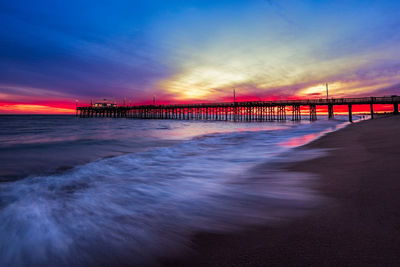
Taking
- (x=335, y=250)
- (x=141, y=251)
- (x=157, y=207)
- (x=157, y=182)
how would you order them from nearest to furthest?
(x=335, y=250) → (x=141, y=251) → (x=157, y=207) → (x=157, y=182)

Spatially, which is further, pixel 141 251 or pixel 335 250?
pixel 141 251

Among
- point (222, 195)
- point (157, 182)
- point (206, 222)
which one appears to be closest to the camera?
point (206, 222)

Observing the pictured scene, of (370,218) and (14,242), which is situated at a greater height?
→ (370,218)

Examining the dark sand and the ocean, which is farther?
the ocean

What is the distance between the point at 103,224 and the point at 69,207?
963mm


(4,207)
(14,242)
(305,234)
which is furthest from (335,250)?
(4,207)

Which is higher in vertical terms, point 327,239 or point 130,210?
point 327,239

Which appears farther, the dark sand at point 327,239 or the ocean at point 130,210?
the ocean at point 130,210

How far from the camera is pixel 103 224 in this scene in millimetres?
2262

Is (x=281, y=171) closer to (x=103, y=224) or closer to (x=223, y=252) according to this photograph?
(x=223, y=252)

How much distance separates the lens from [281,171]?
4.25 metres

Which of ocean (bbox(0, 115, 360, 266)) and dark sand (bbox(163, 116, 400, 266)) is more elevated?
dark sand (bbox(163, 116, 400, 266))

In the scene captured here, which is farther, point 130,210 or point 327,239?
point 130,210

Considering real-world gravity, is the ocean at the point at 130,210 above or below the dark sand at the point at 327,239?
below
